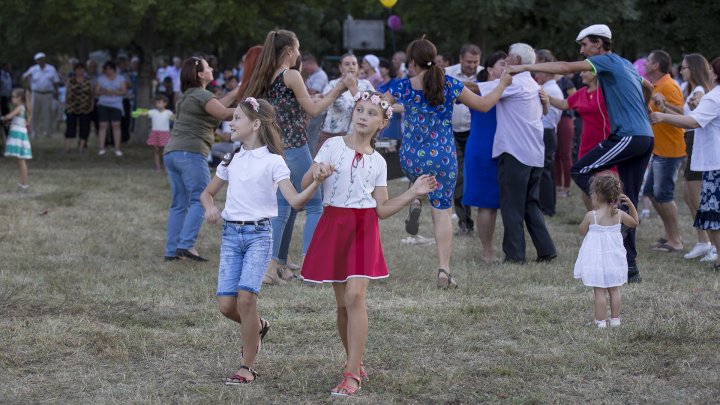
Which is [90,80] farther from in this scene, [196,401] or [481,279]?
[196,401]

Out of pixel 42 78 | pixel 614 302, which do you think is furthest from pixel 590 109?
pixel 42 78

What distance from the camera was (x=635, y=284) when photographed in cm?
903

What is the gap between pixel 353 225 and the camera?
589 cm

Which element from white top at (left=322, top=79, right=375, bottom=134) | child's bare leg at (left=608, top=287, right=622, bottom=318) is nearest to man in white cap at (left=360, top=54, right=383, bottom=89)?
white top at (left=322, top=79, right=375, bottom=134)

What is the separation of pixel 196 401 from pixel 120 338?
1.54m

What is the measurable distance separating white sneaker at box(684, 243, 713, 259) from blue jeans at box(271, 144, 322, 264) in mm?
4002

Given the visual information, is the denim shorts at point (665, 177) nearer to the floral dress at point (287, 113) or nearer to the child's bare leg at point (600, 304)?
the child's bare leg at point (600, 304)

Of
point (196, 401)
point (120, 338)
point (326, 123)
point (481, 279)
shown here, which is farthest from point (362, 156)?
point (326, 123)

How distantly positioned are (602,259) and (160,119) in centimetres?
1411

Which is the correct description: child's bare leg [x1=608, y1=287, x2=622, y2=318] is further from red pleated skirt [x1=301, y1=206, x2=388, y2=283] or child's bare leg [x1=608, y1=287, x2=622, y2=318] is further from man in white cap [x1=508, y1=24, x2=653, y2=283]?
red pleated skirt [x1=301, y1=206, x2=388, y2=283]

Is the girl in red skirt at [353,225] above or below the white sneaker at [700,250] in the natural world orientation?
above

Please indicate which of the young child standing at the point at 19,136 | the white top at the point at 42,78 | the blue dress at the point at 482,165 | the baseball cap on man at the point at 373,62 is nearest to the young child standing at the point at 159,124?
the young child standing at the point at 19,136

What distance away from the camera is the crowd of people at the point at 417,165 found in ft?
19.4

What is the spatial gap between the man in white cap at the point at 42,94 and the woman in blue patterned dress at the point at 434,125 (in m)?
20.1
